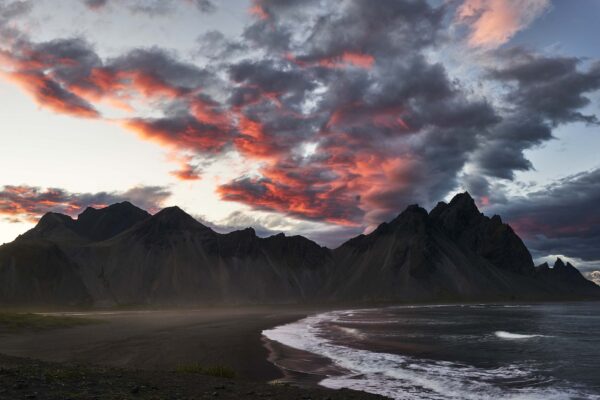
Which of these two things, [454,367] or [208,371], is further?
[454,367]

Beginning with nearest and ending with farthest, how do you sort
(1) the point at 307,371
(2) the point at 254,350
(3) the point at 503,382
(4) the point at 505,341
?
(3) the point at 503,382, (1) the point at 307,371, (2) the point at 254,350, (4) the point at 505,341

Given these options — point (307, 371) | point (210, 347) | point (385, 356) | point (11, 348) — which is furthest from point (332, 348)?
point (11, 348)

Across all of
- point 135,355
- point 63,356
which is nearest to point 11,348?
point 63,356

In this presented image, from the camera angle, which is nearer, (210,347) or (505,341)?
(210,347)

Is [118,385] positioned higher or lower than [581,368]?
higher

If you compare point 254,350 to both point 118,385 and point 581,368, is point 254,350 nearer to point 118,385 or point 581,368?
point 118,385

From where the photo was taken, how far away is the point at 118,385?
16344 millimetres

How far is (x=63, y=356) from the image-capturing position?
29984 millimetres

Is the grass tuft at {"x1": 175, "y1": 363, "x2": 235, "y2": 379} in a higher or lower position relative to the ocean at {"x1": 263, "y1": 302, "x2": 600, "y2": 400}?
higher

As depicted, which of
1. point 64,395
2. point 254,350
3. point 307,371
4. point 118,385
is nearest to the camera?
point 64,395

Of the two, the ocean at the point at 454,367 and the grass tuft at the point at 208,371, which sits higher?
the grass tuft at the point at 208,371

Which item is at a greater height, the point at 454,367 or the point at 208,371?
the point at 208,371

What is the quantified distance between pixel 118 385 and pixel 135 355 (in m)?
16.0

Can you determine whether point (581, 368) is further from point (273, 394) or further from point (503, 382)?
point (273, 394)
